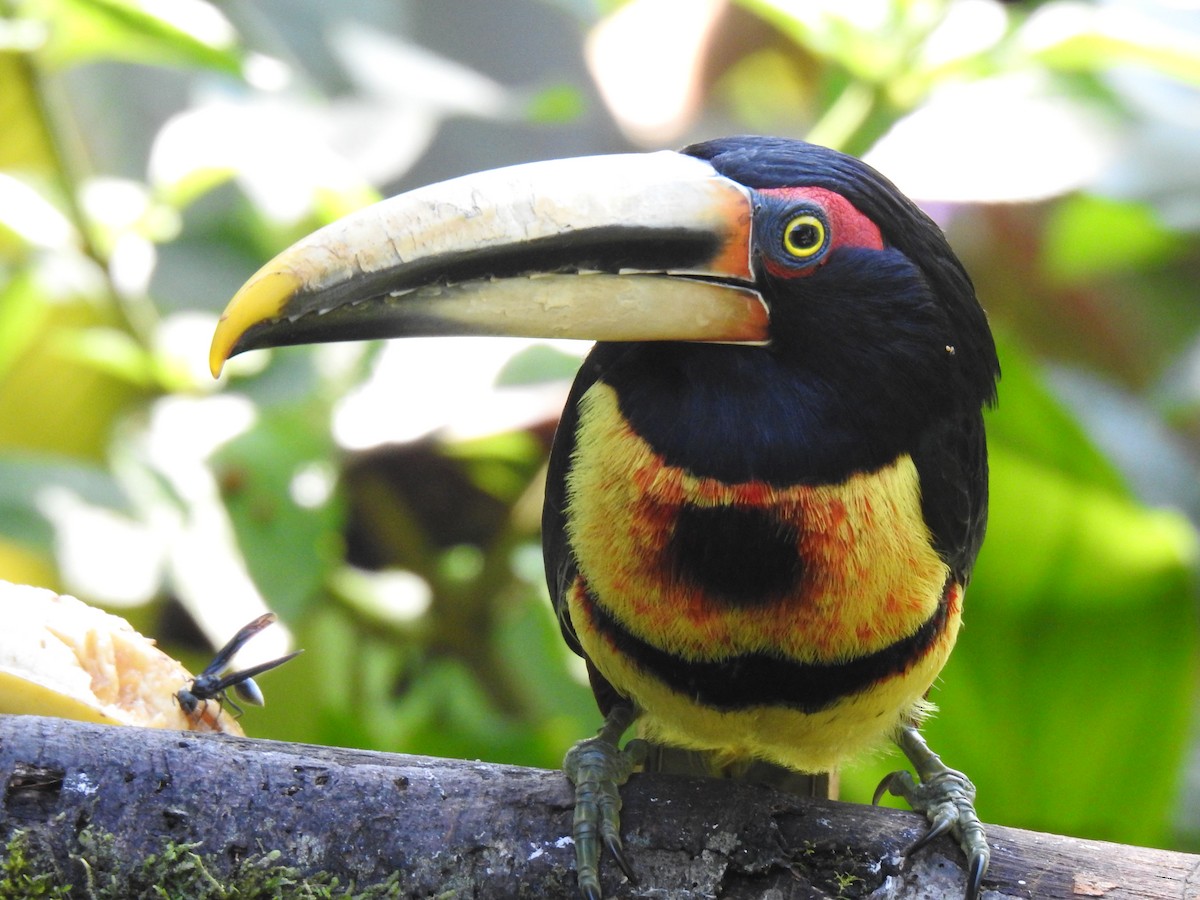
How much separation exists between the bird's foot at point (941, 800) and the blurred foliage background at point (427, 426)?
296mm

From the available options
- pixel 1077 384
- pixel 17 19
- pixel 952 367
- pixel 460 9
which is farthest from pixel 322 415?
pixel 460 9

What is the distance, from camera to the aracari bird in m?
1.30

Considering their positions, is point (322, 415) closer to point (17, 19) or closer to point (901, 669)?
point (17, 19)

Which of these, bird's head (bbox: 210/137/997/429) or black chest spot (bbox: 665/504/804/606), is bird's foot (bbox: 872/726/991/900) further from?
bird's head (bbox: 210/137/997/429)

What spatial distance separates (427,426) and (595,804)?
0.97 m

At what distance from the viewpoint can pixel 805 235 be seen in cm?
136

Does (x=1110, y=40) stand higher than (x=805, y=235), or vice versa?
(x=1110, y=40)

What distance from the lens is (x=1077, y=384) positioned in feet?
10.5

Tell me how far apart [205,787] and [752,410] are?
2.23 ft

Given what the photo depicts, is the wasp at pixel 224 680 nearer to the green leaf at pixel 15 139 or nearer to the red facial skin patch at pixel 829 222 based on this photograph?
the red facial skin patch at pixel 829 222

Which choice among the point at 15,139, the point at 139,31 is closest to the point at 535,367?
the point at 139,31

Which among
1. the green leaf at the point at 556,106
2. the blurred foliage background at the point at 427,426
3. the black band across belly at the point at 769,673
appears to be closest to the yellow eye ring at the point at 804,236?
the black band across belly at the point at 769,673

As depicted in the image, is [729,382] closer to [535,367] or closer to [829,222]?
[829,222]

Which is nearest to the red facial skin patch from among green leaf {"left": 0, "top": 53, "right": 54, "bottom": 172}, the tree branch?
the tree branch
